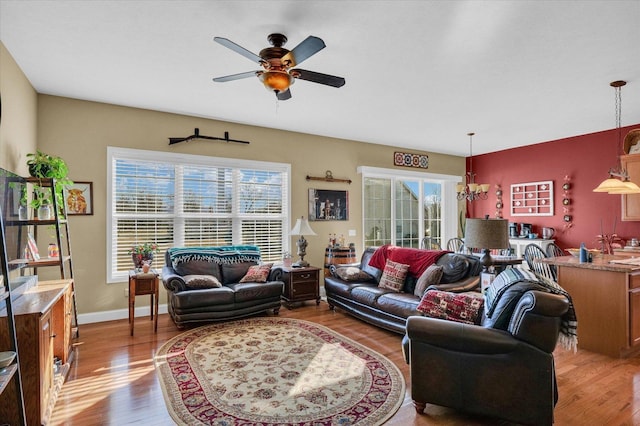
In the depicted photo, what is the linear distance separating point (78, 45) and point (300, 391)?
329 cm

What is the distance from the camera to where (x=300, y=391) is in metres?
2.60

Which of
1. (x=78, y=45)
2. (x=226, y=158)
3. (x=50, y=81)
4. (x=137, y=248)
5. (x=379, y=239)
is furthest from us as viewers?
(x=379, y=239)

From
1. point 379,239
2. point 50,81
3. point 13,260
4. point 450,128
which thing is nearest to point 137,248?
point 13,260

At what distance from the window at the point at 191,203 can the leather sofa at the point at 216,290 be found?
1.30 feet

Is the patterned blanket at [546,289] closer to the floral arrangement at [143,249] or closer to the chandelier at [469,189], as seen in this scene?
the floral arrangement at [143,249]

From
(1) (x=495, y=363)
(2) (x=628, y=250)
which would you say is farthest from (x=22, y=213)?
(2) (x=628, y=250)

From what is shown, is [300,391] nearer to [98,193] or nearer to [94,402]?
[94,402]

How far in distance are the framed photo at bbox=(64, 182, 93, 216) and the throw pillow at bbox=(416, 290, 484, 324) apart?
158 inches

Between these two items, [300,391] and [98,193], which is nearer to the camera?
[300,391]

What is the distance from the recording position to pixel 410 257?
4395mm

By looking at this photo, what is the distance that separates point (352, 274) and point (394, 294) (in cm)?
85

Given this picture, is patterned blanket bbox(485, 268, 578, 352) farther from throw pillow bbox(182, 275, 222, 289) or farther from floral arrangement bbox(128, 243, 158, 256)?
floral arrangement bbox(128, 243, 158, 256)

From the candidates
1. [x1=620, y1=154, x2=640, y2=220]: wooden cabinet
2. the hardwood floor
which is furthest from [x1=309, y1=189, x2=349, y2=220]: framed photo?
[x1=620, y1=154, x2=640, y2=220]: wooden cabinet

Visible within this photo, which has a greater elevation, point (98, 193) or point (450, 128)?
point (450, 128)
